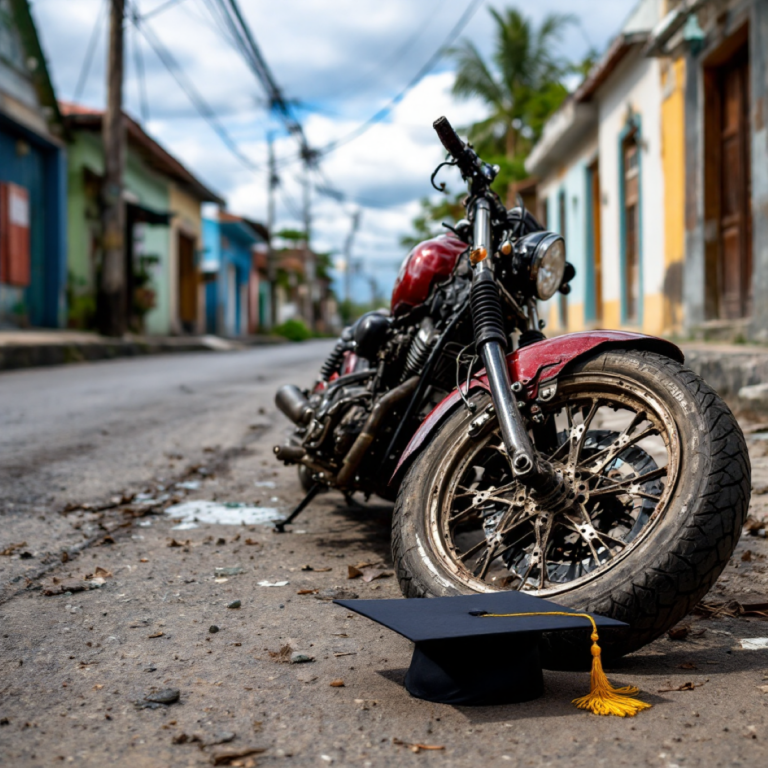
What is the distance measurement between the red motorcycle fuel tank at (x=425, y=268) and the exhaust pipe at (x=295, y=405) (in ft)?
2.05

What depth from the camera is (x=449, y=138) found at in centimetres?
267

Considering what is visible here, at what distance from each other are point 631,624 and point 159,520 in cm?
223

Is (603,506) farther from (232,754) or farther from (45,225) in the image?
(45,225)

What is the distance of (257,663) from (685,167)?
828 cm

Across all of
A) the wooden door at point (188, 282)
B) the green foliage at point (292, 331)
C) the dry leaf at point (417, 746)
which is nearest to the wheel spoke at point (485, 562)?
the dry leaf at point (417, 746)

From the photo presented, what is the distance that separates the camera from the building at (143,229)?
1948cm

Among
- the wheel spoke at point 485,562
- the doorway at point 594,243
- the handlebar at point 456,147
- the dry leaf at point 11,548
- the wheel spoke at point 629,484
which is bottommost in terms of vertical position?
the dry leaf at point 11,548

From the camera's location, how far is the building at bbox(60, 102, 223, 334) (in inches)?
767

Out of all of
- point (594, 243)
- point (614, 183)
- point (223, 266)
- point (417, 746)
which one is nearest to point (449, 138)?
point (417, 746)

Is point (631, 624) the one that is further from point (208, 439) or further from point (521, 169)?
point (521, 169)

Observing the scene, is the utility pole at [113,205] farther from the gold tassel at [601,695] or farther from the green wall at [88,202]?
the gold tassel at [601,695]

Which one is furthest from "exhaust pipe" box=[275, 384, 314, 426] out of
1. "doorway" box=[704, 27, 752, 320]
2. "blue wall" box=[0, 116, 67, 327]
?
"blue wall" box=[0, 116, 67, 327]

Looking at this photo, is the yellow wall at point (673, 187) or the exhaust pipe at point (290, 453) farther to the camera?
the yellow wall at point (673, 187)

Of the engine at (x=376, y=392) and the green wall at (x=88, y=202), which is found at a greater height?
the green wall at (x=88, y=202)
